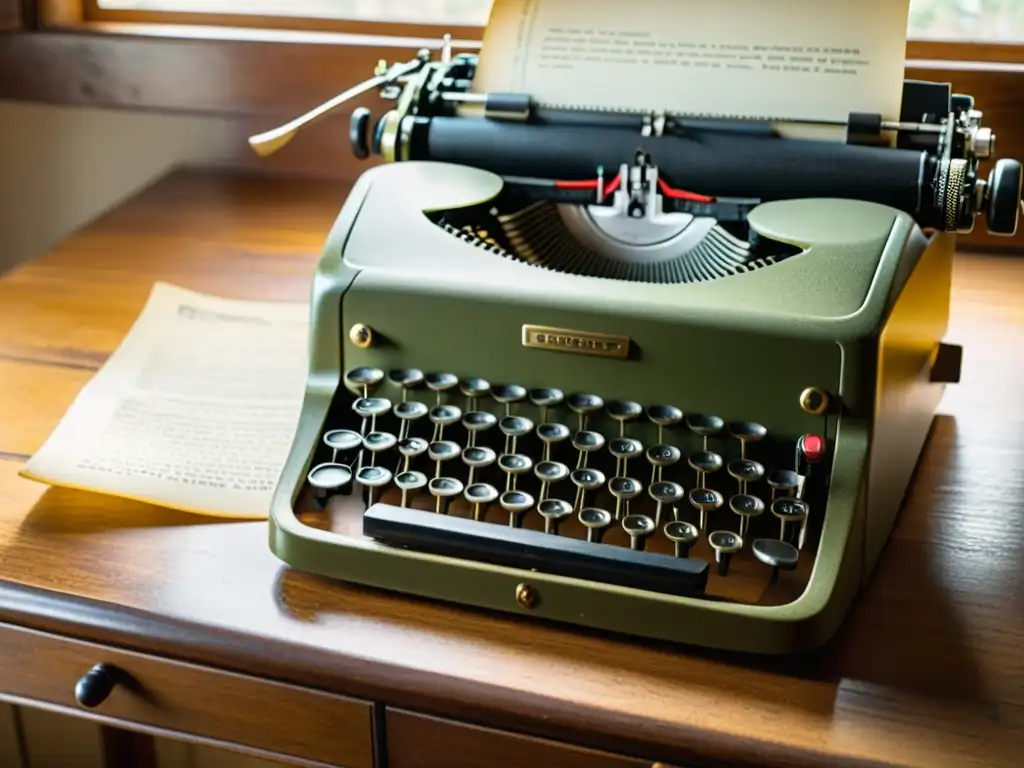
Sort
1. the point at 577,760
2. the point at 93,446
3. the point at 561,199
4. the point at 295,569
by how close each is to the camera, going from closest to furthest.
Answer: the point at 577,760, the point at 295,569, the point at 93,446, the point at 561,199

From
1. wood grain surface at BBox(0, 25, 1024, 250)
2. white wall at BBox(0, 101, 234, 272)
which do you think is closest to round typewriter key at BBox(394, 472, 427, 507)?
wood grain surface at BBox(0, 25, 1024, 250)

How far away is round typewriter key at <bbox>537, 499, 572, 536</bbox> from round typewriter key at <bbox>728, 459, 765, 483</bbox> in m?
0.12

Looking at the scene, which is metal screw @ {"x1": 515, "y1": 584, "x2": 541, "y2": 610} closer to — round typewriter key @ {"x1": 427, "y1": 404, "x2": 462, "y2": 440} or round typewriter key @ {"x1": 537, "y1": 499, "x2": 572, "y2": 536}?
round typewriter key @ {"x1": 537, "y1": 499, "x2": 572, "y2": 536}

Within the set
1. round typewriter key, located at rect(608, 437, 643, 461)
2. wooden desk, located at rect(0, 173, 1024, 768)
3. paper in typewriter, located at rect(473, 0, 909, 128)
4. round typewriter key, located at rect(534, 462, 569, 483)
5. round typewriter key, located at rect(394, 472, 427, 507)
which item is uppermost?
paper in typewriter, located at rect(473, 0, 909, 128)

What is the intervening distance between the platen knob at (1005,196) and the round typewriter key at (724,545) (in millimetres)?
359

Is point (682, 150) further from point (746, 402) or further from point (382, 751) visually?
point (382, 751)

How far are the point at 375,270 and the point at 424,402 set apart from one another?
109 mm

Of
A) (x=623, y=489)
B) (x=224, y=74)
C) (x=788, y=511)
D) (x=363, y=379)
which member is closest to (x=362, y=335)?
(x=363, y=379)

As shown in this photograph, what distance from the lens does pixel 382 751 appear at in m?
0.86

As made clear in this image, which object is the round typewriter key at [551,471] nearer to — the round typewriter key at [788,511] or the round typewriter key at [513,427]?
the round typewriter key at [513,427]

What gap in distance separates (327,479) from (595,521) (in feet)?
0.65

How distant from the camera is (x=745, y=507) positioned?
2.82 ft

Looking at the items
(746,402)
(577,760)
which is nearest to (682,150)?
(746,402)

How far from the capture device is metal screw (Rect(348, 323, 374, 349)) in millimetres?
974
